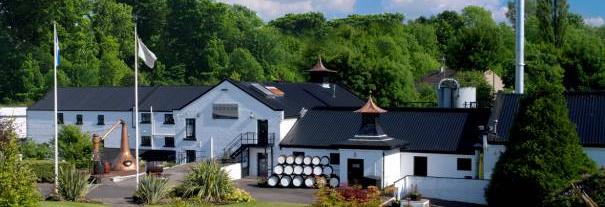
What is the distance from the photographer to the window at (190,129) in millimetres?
49656

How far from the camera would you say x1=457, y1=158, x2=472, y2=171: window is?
39.8m

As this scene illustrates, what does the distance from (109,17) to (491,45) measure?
161ft

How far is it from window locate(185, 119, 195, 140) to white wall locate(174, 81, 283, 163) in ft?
0.87

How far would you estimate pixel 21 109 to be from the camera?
6850cm

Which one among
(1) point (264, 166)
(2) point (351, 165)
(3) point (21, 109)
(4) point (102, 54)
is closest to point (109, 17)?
(4) point (102, 54)

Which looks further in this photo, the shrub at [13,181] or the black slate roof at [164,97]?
the black slate roof at [164,97]

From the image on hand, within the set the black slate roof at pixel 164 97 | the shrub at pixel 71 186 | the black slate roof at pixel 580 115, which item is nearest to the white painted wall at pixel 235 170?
the black slate roof at pixel 164 97

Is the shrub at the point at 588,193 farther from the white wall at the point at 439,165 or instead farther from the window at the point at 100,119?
the window at the point at 100,119

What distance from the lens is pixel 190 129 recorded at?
49812 mm

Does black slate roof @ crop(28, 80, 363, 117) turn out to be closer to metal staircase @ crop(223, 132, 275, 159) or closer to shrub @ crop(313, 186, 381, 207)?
metal staircase @ crop(223, 132, 275, 159)

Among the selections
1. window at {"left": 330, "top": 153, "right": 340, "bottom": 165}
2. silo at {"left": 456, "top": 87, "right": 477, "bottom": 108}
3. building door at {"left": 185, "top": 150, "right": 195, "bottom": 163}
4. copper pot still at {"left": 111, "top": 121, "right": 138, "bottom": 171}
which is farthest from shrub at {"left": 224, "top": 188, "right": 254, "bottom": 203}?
silo at {"left": 456, "top": 87, "right": 477, "bottom": 108}

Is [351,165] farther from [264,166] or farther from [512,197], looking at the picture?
[512,197]

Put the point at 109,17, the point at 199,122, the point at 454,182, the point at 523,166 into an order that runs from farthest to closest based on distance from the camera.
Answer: the point at 109,17 < the point at 199,122 < the point at 454,182 < the point at 523,166

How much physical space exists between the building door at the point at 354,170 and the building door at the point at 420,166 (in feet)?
10.6
